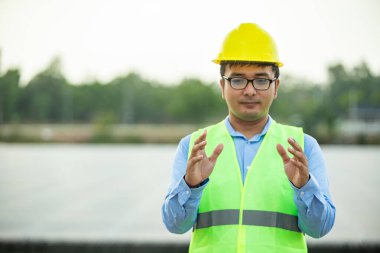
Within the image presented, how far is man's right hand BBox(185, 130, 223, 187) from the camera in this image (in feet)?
5.62

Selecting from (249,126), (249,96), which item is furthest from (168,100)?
(249,96)

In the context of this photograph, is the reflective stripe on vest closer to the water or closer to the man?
the man

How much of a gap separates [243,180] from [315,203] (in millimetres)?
324

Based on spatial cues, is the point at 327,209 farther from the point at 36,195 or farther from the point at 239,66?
the point at 36,195

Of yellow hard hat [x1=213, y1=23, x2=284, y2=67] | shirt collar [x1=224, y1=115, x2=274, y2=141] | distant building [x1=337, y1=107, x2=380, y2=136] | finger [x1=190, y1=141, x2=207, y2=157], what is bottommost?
distant building [x1=337, y1=107, x2=380, y2=136]

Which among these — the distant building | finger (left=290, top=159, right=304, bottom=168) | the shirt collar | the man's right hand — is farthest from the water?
the distant building

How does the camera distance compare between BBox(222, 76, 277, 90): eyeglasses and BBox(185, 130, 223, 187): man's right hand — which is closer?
BBox(185, 130, 223, 187): man's right hand

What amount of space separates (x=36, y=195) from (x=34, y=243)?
3640mm

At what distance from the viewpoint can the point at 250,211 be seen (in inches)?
73.9

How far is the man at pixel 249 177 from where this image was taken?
1.76 m

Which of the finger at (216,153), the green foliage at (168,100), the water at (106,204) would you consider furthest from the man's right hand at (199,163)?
the green foliage at (168,100)

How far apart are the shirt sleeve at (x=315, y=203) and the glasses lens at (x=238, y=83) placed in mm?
430

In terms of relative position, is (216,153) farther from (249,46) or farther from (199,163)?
(249,46)

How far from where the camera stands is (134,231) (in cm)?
586
